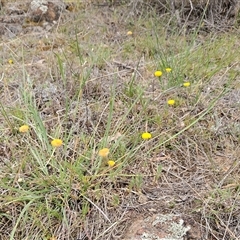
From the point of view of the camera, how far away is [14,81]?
1.90 meters

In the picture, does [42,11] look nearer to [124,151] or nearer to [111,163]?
[124,151]

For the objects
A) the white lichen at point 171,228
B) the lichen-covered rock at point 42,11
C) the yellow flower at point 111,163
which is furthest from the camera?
the lichen-covered rock at point 42,11

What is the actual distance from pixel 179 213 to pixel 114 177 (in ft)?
0.92

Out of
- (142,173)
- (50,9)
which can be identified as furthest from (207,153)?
(50,9)

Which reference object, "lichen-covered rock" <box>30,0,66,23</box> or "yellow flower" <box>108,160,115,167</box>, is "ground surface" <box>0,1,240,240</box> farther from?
"lichen-covered rock" <box>30,0,66,23</box>

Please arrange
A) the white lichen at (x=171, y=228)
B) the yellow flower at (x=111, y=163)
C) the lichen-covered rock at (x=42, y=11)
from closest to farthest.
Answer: the white lichen at (x=171, y=228)
the yellow flower at (x=111, y=163)
the lichen-covered rock at (x=42, y=11)

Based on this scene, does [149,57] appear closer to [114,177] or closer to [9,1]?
[114,177]

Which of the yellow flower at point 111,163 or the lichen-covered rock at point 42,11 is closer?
the yellow flower at point 111,163

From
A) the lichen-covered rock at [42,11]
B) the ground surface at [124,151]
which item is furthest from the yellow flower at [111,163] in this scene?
the lichen-covered rock at [42,11]

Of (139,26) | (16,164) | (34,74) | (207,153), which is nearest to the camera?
(16,164)

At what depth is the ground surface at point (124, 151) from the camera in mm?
1141

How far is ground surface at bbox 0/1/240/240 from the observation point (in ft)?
3.74

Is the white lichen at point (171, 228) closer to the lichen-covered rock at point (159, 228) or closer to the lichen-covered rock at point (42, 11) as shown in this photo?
the lichen-covered rock at point (159, 228)

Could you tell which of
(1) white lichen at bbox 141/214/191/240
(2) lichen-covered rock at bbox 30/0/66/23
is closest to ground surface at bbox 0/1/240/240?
(1) white lichen at bbox 141/214/191/240
